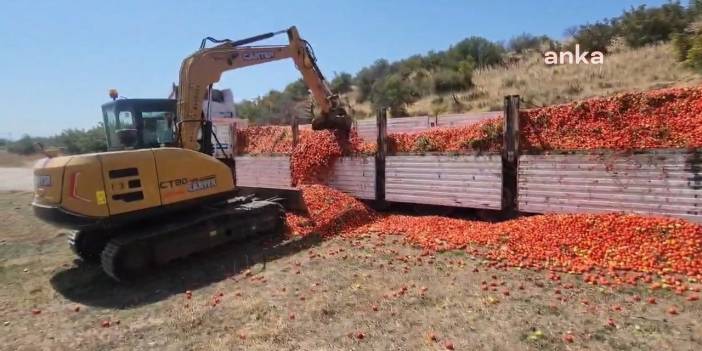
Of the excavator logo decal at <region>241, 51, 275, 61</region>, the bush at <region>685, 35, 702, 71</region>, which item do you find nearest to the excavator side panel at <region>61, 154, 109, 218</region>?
the excavator logo decal at <region>241, 51, 275, 61</region>

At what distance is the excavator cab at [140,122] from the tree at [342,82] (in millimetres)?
37811

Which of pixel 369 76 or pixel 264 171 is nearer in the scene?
pixel 264 171

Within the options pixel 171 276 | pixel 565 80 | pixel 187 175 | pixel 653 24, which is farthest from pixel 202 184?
pixel 653 24

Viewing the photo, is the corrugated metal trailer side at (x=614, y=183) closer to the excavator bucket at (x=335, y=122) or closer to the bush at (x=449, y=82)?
the excavator bucket at (x=335, y=122)

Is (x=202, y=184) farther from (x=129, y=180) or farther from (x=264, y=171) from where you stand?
(x=264, y=171)

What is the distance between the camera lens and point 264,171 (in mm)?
12133

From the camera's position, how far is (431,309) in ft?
15.9

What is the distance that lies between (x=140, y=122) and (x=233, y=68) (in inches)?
79.5

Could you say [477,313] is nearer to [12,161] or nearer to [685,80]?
[685,80]

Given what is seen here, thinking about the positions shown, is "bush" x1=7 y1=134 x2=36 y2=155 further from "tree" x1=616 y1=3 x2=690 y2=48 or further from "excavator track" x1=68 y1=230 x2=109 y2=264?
"tree" x1=616 y1=3 x2=690 y2=48

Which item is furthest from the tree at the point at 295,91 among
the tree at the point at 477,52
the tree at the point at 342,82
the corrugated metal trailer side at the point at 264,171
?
the corrugated metal trailer side at the point at 264,171

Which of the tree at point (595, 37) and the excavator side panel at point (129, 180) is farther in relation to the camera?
the tree at point (595, 37)

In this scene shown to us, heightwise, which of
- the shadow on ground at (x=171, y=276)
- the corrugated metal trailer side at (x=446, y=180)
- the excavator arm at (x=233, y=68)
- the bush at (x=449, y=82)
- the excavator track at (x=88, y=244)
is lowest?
the shadow on ground at (x=171, y=276)

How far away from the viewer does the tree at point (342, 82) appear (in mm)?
46094
